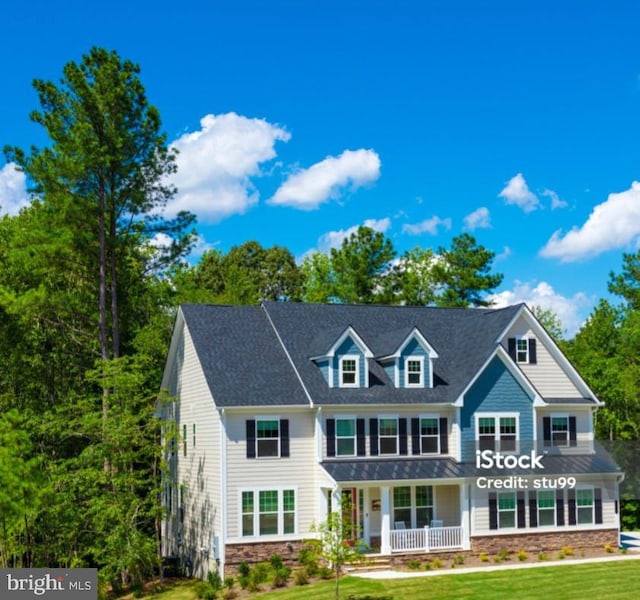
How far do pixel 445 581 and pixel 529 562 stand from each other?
5339 millimetres

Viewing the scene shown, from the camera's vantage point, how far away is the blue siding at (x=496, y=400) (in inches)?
1378

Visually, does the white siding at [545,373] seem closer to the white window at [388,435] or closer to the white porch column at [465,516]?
the white porch column at [465,516]

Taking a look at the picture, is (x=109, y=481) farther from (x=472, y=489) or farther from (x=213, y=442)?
(x=472, y=489)

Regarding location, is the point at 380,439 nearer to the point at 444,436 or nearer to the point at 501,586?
the point at 444,436

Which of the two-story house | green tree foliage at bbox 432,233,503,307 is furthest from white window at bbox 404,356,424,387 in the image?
green tree foliage at bbox 432,233,503,307

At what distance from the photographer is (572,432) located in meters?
37.2

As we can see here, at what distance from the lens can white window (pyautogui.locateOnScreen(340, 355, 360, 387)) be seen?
114 feet

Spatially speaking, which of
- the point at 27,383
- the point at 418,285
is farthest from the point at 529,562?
the point at 418,285

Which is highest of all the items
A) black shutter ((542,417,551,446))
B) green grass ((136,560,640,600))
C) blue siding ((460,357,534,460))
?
blue siding ((460,357,534,460))

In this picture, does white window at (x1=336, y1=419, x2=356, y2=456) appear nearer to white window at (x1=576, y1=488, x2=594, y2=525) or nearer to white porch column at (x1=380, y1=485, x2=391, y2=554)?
white porch column at (x1=380, y1=485, x2=391, y2=554)

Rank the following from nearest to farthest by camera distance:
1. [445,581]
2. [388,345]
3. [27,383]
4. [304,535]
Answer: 1. [445,581]
2. [304,535]
3. [388,345]
4. [27,383]

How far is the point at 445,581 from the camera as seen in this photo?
29.8 m

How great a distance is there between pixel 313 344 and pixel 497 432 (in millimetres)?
8022

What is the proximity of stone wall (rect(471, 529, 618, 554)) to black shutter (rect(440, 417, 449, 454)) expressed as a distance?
350 centimetres
